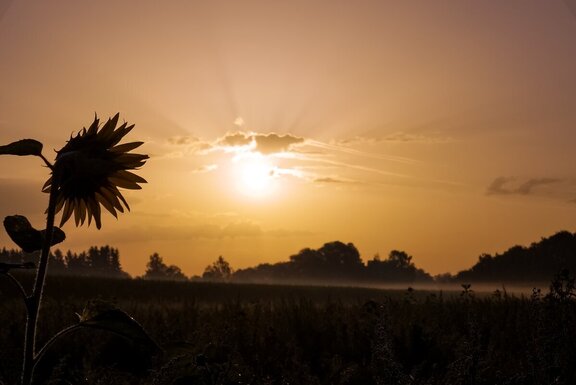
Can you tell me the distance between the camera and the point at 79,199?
1633mm

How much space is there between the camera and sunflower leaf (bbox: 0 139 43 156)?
1.26m

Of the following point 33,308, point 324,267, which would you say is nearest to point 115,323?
point 33,308

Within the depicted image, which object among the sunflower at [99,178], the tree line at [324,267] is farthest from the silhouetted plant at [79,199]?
the tree line at [324,267]

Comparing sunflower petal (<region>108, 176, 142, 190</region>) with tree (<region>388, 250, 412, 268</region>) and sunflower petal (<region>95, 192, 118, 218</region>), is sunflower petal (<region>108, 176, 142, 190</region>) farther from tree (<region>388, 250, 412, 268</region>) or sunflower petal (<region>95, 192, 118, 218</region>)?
tree (<region>388, 250, 412, 268</region>)

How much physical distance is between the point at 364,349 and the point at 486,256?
139401 mm

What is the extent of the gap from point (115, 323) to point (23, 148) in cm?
43

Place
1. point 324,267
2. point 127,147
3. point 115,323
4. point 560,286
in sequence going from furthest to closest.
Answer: point 324,267
point 560,286
point 127,147
point 115,323

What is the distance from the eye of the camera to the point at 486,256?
448 ft

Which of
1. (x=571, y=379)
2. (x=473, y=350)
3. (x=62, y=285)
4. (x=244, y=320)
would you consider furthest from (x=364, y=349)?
(x=62, y=285)

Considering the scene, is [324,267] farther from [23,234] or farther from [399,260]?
[23,234]

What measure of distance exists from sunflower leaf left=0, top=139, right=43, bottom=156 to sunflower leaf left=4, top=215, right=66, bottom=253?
0.56ft

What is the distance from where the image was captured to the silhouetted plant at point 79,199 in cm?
119

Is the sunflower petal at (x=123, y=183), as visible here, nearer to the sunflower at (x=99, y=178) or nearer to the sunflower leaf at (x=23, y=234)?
the sunflower at (x=99, y=178)

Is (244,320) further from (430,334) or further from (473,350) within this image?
(473,350)
